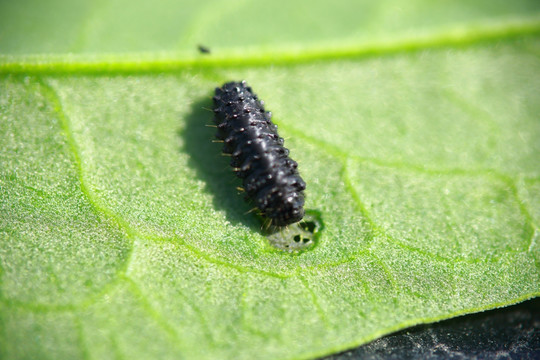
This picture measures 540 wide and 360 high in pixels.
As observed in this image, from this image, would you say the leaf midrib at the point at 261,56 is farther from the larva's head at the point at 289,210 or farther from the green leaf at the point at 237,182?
the larva's head at the point at 289,210

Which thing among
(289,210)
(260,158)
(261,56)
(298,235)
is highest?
(261,56)

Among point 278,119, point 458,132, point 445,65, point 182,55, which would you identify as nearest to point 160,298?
point 278,119

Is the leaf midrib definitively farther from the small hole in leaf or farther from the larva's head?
the small hole in leaf

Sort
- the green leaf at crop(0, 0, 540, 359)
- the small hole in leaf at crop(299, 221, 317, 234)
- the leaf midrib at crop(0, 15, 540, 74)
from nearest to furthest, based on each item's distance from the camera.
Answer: the green leaf at crop(0, 0, 540, 359) → the small hole in leaf at crop(299, 221, 317, 234) → the leaf midrib at crop(0, 15, 540, 74)

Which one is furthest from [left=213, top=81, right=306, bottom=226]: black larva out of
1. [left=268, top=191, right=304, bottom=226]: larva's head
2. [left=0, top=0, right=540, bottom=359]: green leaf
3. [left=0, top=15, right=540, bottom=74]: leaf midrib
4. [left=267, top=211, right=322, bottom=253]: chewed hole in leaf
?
[left=0, top=15, right=540, bottom=74]: leaf midrib

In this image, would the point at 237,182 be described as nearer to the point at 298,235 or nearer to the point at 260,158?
the point at 260,158

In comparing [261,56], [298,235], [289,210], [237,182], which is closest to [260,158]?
[237,182]

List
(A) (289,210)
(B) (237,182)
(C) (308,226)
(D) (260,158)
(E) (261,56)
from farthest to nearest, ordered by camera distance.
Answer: (E) (261,56) < (B) (237,182) < (C) (308,226) < (D) (260,158) < (A) (289,210)
